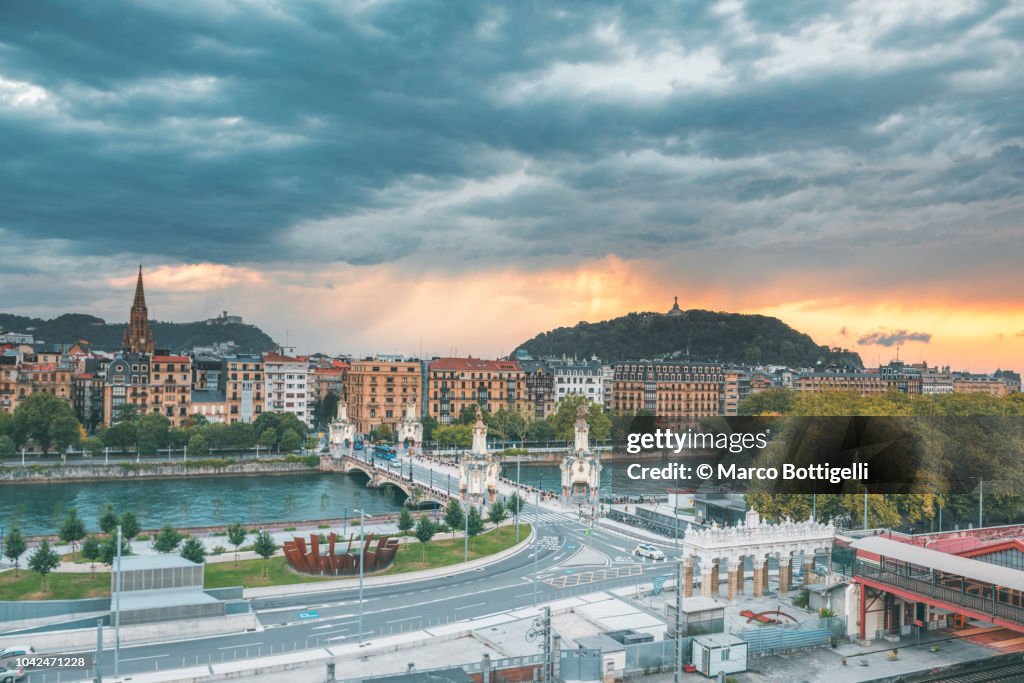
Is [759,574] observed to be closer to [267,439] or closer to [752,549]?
[752,549]

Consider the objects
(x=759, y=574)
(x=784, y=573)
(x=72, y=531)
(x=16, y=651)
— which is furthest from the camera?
(x=72, y=531)

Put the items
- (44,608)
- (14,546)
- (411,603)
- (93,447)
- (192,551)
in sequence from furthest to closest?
(93,447) → (14,546) → (192,551) → (411,603) → (44,608)

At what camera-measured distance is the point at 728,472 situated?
243 feet

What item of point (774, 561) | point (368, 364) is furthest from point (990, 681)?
point (368, 364)

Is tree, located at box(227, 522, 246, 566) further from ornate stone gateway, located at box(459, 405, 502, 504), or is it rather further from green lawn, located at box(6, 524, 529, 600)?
ornate stone gateway, located at box(459, 405, 502, 504)

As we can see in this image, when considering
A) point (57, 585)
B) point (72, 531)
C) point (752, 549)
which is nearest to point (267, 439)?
point (72, 531)

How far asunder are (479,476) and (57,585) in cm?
3849

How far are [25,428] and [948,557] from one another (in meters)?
99.7

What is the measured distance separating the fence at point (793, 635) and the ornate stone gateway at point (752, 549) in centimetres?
521

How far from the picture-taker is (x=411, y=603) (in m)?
48.2

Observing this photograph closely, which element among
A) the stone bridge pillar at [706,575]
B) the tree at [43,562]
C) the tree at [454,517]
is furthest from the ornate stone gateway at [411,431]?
the stone bridge pillar at [706,575]

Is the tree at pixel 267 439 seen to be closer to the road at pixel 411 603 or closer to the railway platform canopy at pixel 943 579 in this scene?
the road at pixel 411 603

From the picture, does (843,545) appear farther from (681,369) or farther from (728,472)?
(681,369)

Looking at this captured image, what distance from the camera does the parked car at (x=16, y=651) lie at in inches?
1470
